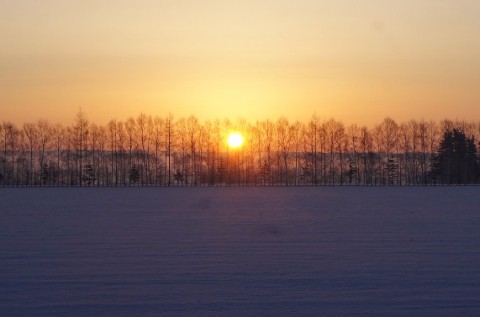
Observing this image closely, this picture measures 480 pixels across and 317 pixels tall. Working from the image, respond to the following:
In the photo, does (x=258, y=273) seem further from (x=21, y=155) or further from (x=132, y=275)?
(x=21, y=155)

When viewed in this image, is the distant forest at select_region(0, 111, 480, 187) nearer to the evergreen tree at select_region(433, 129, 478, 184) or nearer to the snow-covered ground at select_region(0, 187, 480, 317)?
the evergreen tree at select_region(433, 129, 478, 184)

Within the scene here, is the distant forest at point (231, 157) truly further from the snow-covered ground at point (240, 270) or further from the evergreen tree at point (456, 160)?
the snow-covered ground at point (240, 270)

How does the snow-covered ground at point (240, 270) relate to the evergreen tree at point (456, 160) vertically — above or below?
below

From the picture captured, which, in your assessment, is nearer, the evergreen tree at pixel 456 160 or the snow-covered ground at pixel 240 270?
the snow-covered ground at pixel 240 270

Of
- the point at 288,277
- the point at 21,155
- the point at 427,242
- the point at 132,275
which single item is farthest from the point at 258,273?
the point at 21,155

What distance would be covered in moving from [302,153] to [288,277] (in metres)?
80.0

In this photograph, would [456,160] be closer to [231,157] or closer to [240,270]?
[231,157]

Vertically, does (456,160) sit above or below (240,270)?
above

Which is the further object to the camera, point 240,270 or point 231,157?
point 231,157

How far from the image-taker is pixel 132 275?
31.9ft

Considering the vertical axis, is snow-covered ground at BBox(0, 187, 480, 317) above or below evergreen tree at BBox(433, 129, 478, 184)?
below

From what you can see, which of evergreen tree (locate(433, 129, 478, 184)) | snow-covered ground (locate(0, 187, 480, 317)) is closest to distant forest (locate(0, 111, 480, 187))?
evergreen tree (locate(433, 129, 478, 184))

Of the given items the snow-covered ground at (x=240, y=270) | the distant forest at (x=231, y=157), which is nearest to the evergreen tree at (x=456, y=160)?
the distant forest at (x=231, y=157)

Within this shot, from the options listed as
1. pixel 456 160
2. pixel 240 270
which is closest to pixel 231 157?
pixel 456 160
